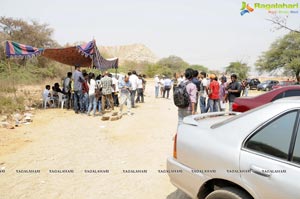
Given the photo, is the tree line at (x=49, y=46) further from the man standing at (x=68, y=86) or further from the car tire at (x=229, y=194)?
the car tire at (x=229, y=194)

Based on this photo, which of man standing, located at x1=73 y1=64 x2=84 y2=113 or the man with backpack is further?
man standing, located at x1=73 y1=64 x2=84 y2=113

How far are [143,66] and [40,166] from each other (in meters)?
57.9

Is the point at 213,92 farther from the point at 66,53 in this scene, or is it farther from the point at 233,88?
the point at 66,53

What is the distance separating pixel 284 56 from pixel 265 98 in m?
33.6

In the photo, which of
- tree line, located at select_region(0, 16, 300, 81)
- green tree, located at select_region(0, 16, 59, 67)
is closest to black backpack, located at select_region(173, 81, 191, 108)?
tree line, located at select_region(0, 16, 300, 81)

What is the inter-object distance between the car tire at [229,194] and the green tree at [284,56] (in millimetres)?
33818

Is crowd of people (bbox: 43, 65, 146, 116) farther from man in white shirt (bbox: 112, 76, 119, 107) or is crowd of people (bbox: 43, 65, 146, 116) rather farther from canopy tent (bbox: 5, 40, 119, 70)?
canopy tent (bbox: 5, 40, 119, 70)

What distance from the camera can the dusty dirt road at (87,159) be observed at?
376 cm

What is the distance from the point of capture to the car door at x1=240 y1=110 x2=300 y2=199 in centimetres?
188

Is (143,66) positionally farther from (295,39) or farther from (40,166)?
(40,166)

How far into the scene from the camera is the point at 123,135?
6941 millimetres

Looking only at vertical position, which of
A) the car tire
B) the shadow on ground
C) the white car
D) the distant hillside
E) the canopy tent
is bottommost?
the shadow on ground

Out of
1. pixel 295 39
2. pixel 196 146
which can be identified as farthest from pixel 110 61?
pixel 295 39

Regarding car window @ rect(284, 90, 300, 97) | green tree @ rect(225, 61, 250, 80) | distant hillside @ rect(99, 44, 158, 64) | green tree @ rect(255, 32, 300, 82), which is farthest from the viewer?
distant hillside @ rect(99, 44, 158, 64)
